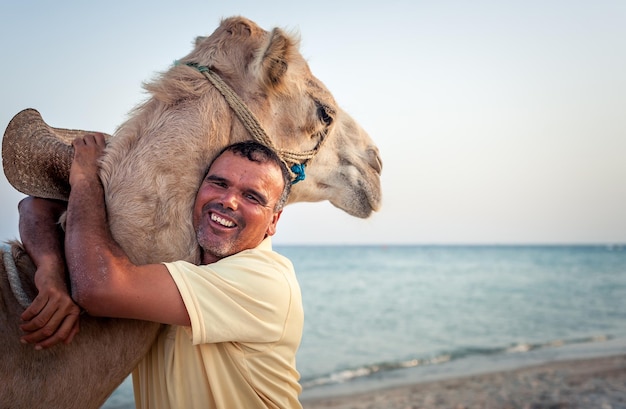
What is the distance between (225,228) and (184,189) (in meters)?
0.23

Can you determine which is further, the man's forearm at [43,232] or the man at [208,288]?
the man's forearm at [43,232]

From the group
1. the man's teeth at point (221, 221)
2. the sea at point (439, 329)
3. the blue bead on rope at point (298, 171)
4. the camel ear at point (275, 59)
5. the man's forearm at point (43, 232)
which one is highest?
the camel ear at point (275, 59)

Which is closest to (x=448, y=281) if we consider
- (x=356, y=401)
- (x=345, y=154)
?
(x=356, y=401)

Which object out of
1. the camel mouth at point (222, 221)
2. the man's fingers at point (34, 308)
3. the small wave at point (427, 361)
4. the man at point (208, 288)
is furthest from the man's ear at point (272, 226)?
the small wave at point (427, 361)

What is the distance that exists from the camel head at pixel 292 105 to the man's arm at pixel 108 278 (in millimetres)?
717

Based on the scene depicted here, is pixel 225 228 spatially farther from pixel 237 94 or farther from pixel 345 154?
pixel 345 154

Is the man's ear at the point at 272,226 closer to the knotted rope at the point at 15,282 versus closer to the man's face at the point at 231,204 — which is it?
the man's face at the point at 231,204

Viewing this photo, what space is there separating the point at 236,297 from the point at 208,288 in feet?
0.40

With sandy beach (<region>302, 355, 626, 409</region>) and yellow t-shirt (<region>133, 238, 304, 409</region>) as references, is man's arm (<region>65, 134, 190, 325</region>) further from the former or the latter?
sandy beach (<region>302, 355, 626, 409</region>)

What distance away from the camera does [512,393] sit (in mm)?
11031

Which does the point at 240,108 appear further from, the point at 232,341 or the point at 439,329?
the point at 439,329

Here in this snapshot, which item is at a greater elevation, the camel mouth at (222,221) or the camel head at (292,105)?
the camel head at (292,105)

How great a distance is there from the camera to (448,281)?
42.6 metres

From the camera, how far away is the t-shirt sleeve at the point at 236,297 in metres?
2.32
